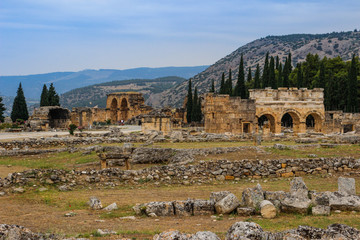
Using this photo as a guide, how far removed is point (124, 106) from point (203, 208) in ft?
192

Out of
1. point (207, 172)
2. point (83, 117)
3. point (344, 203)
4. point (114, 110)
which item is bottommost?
point (207, 172)

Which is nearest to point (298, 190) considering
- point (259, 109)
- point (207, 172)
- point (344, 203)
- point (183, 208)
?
point (344, 203)

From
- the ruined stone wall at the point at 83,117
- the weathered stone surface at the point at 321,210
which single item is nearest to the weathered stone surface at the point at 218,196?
the weathered stone surface at the point at 321,210

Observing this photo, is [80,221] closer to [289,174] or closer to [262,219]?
[262,219]

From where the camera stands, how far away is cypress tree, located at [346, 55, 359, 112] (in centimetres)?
5372

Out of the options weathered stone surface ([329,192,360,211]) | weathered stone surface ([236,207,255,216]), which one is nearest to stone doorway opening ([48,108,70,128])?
weathered stone surface ([236,207,255,216])

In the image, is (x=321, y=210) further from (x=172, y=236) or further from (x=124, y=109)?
(x=124, y=109)

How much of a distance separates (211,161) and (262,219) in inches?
299

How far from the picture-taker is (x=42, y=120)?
134ft

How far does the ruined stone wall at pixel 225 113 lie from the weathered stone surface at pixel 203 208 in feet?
82.1

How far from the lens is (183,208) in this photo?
32.6ft

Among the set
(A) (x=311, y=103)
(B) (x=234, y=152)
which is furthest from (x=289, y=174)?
(A) (x=311, y=103)

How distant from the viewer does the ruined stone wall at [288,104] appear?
36781 mm

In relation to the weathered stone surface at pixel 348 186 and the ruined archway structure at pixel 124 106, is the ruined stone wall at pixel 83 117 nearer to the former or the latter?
the ruined archway structure at pixel 124 106
